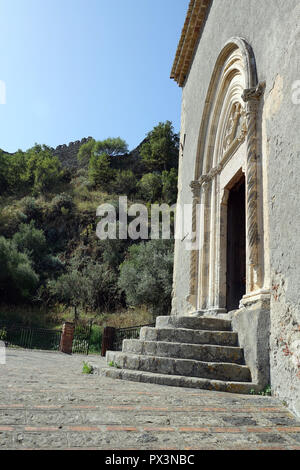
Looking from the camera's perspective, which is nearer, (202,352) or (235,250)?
(202,352)

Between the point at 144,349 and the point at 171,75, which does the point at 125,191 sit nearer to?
the point at 171,75

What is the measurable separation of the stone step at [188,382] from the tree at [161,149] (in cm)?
3059

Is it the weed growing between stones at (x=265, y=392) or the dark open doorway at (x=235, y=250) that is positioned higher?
the dark open doorway at (x=235, y=250)

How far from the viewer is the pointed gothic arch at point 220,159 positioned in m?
5.38

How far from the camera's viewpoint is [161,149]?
34.0 metres

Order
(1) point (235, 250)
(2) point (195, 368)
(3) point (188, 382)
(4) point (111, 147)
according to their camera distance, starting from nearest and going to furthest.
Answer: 1. (3) point (188, 382)
2. (2) point (195, 368)
3. (1) point (235, 250)
4. (4) point (111, 147)

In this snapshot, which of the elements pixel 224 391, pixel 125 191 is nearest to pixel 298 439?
pixel 224 391

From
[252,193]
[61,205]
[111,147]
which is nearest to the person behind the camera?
[252,193]

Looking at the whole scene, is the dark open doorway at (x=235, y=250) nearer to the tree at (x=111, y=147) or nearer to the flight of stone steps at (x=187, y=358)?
the flight of stone steps at (x=187, y=358)

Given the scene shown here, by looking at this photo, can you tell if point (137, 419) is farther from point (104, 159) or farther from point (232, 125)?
point (104, 159)

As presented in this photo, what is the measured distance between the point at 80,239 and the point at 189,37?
18.2 meters

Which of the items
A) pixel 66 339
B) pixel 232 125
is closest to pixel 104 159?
pixel 66 339

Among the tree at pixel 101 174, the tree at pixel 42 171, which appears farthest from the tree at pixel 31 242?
the tree at pixel 101 174

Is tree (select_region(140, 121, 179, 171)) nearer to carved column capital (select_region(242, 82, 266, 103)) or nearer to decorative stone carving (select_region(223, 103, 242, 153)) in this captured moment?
decorative stone carving (select_region(223, 103, 242, 153))
